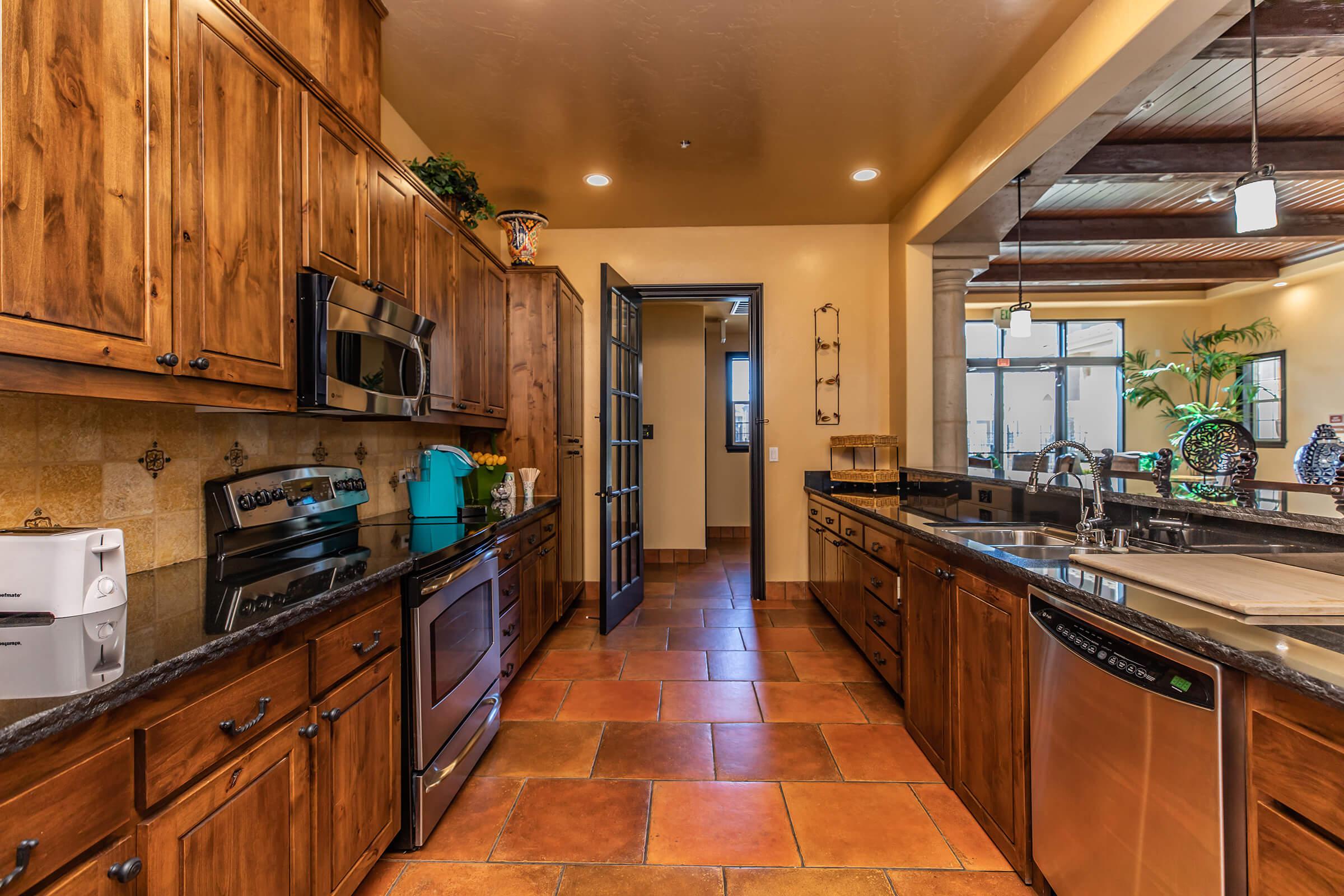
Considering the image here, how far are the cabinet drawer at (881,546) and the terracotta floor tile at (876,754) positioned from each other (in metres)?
0.69

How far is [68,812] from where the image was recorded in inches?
30.5

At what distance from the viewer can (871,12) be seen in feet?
7.34

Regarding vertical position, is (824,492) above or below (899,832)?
above

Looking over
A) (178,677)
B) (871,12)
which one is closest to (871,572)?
(871,12)

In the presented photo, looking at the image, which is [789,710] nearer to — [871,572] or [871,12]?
[871,572]

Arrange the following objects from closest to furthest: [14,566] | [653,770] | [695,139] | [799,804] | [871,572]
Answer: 1. [14,566]
2. [799,804]
3. [653,770]
4. [871,572]
5. [695,139]

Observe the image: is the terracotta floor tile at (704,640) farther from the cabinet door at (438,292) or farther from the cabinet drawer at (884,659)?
the cabinet door at (438,292)

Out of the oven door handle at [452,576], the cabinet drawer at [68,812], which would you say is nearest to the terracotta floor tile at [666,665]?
the oven door handle at [452,576]

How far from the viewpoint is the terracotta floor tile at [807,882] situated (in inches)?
62.5

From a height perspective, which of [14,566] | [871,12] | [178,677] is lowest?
[178,677]

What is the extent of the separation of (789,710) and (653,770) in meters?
0.76

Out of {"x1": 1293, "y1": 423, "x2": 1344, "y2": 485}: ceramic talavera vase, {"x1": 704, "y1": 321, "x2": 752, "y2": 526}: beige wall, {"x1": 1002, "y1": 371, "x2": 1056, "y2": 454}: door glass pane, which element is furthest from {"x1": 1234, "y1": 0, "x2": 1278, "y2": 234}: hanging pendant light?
Answer: {"x1": 1002, "y1": 371, "x2": 1056, "y2": 454}: door glass pane

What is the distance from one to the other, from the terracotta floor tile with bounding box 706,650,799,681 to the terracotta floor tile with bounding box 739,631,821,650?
0.08 metres

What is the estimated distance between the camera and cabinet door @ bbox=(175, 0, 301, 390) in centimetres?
125
